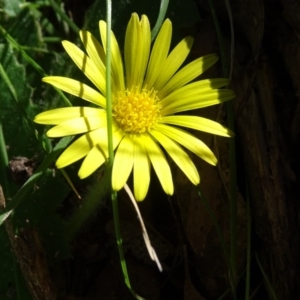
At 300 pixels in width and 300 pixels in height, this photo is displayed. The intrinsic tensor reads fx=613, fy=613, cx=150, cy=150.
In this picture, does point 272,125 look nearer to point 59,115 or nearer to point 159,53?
point 159,53

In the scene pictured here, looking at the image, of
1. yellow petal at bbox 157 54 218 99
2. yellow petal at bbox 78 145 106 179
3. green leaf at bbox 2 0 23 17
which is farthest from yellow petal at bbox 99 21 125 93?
green leaf at bbox 2 0 23 17

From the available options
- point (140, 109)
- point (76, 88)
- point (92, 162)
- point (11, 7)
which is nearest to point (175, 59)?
point (140, 109)

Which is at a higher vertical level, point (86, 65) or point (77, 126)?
point (86, 65)

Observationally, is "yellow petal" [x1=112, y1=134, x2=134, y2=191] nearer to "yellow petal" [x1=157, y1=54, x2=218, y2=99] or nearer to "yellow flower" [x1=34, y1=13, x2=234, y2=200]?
"yellow flower" [x1=34, y1=13, x2=234, y2=200]

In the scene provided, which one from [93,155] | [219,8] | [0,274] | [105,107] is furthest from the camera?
[219,8]

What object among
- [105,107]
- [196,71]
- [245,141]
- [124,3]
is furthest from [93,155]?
[124,3]

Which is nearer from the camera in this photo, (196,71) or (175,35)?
(196,71)

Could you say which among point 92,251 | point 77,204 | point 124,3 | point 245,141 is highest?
point 124,3

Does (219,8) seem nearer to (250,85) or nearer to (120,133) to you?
(250,85)
